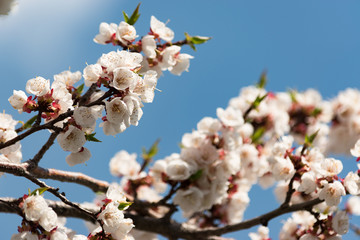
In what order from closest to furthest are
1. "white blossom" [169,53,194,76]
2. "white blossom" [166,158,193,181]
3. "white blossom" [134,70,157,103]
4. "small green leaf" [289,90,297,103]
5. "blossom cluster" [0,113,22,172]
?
"white blossom" [134,70,157,103] < "blossom cluster" [0,113,22,172] < "white blossom" [169,53,194,76] < "white blossom" [166,158,193,181] < "small green leaf" [289,90,297,103]

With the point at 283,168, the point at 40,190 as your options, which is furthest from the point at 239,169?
the point at 40,190

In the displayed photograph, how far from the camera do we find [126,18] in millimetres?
2754

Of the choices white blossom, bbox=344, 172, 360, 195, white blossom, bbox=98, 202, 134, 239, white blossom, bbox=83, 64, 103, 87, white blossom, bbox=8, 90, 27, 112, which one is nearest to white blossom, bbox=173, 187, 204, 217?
white blossom, bbox=344, 172, 360, 195

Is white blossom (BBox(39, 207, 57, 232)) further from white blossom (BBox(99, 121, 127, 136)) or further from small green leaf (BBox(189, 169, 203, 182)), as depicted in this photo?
small green leaf (BBox(189, 169, 203, 182))

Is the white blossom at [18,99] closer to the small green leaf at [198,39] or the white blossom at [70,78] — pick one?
the white blossom at [70,78]

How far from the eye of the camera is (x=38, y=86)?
216cm

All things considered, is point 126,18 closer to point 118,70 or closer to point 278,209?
point 118,70

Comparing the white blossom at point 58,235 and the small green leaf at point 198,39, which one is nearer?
the white blossom at point 58,235

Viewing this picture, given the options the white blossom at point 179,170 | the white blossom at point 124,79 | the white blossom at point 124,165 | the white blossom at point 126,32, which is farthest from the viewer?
the white blossom at point 124,165

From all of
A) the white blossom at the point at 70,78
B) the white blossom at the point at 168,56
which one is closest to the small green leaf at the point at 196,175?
the white blossom at the point at 168,56

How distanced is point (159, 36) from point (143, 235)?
2.25m

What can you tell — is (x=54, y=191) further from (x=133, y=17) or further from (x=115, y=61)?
(x=133, y=17)

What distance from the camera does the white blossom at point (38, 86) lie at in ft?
7.04

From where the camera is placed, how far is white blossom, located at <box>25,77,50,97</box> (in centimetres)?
214
